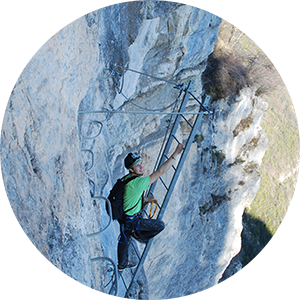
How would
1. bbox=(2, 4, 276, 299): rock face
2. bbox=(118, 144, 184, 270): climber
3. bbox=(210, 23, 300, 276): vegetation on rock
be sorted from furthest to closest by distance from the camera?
bbox=(210, 23, 300, 276): vegetation on rock → bbox=(118, 144, 184, 270): climber → bbox=(2, 4, 276, 299): rock face

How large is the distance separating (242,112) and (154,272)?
20.1 feet

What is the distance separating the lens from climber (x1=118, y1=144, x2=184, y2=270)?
2.81m

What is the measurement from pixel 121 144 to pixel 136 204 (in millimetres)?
2992

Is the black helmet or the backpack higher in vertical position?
the black helmet

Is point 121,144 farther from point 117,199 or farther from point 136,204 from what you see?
point 117,199

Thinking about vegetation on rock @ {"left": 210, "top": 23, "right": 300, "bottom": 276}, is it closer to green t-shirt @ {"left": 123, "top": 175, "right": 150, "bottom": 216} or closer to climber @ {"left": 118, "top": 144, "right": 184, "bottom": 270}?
climber @ {"left": 118, "top": 144, "right": 184, "bottom": 270}

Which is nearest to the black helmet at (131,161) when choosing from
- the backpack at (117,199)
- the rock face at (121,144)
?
the backpack at (117,199)

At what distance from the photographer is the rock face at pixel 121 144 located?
2570mm

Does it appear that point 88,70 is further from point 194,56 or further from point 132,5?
point 194,56

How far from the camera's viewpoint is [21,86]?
2.58 m

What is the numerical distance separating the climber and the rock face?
353 millimetres

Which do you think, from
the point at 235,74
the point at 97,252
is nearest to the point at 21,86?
the point at 97,252

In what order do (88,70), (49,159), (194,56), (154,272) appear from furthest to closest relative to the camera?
(154,272) < (194,56) < (88,70) < (49,159)

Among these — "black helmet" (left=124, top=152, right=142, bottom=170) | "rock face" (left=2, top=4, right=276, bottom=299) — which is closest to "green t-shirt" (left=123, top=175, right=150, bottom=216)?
"black helmet" (left=124, top=152, right=142, bottom=170)
